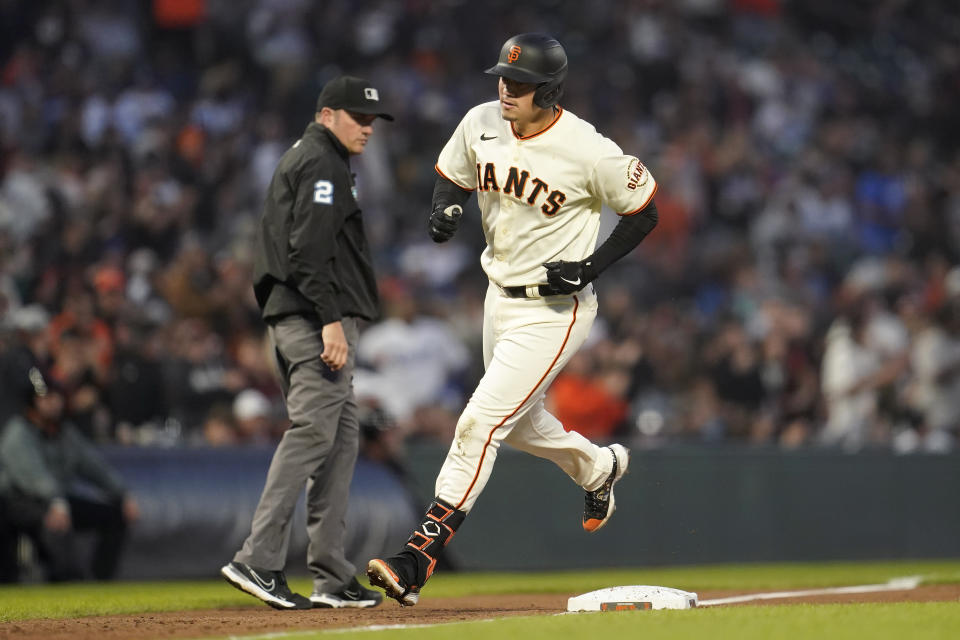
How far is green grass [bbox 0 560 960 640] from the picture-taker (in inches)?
202

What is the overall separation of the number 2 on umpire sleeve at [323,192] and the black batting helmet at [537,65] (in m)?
0.93

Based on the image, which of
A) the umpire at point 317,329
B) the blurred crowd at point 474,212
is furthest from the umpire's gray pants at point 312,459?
the blurred crowd at point 474,212

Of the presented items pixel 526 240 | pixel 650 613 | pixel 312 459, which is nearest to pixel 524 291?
pixel 526 240

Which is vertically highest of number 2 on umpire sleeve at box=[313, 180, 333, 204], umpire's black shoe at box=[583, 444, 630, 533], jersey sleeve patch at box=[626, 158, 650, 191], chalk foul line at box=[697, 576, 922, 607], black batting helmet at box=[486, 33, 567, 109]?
black batting helmet at box=[486, 33, 567, 109]

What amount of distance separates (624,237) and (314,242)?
1400 mm

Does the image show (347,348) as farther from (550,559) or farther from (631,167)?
(550,559)

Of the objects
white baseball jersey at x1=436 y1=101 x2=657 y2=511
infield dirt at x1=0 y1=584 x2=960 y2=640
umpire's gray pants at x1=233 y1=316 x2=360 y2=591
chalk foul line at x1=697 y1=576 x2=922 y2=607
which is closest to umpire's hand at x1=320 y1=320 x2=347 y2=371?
umpire's gray pants at x1=233 y1=316 x2=360 y2=591

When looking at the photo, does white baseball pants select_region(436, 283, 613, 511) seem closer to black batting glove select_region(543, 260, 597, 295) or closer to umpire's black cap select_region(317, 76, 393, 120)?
black batting glove select_region(543, 260, 597, 295)

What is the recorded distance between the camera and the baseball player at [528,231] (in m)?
6.20

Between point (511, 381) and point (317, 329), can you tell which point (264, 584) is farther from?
point (511, 381)

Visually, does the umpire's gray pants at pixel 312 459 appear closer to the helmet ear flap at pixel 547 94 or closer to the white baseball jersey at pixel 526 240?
the white baseball jersey at pixel 526 240

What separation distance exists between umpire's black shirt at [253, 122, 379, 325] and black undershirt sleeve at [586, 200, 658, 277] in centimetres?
118

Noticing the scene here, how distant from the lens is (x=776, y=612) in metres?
5.71

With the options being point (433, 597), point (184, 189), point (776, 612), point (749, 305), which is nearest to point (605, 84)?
point (749, 305)
